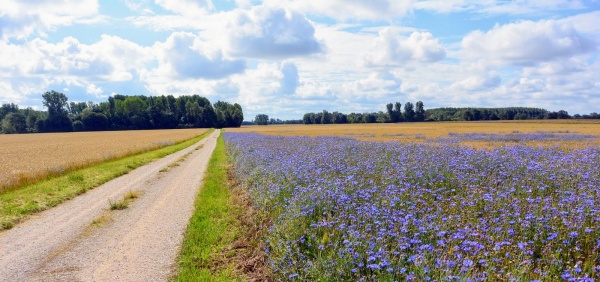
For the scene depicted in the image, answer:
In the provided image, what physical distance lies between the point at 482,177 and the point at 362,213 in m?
4.61

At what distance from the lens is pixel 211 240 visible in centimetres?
849

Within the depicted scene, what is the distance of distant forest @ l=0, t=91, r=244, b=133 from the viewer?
12712cm

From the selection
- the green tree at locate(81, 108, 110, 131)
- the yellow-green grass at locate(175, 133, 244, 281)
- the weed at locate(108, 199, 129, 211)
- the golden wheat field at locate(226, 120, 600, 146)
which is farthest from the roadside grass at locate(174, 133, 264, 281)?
the green tree at locate(81, 108, 110, 131)

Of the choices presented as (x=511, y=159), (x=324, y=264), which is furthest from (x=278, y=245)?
(x=511, y=159)

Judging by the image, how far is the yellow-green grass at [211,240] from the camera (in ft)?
22.0

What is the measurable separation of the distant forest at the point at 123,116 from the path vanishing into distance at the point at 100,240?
129 metres

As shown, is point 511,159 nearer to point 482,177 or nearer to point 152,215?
point 482,177

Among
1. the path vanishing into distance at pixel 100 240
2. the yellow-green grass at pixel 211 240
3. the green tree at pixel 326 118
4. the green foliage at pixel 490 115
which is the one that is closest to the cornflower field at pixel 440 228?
the yellow-green grass at pixel 211 240

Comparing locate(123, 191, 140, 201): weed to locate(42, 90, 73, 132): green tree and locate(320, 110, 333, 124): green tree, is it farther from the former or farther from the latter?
locate(320, 110, 333, 124): green tree

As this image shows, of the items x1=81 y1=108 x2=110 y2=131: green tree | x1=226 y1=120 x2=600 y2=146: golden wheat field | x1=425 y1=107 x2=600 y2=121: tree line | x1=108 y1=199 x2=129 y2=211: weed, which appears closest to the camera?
x1=108 y1=199 x2=129 y2=211: weed

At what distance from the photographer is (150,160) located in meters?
27.8

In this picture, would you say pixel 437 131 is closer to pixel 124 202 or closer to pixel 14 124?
pixel 124 202

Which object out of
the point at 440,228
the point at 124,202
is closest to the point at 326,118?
the point at 124,202

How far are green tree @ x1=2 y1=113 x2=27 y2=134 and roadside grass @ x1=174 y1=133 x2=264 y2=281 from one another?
144m
